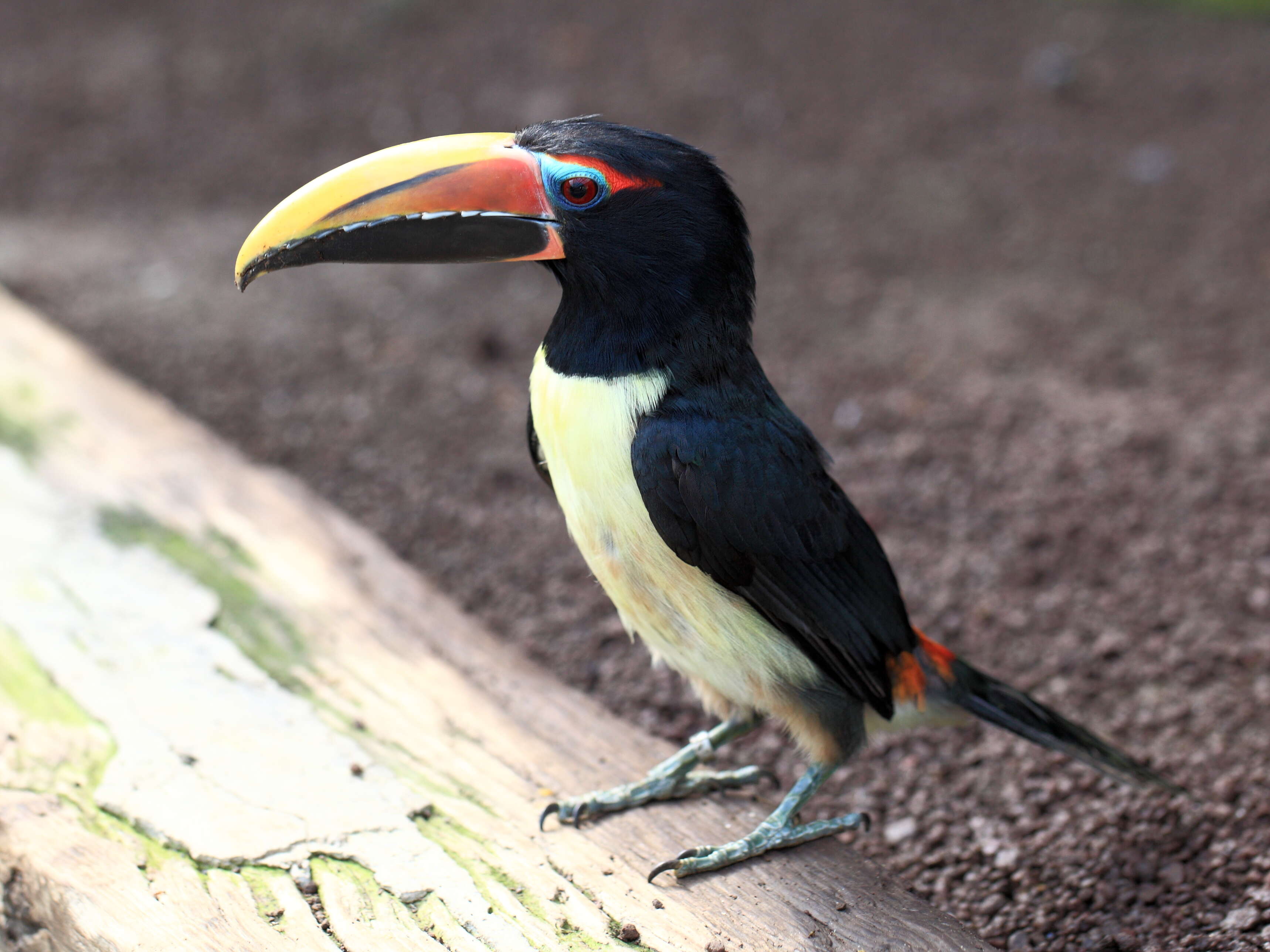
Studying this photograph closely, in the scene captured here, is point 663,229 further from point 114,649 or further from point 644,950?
point 114,649

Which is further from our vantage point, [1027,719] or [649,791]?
[1027,719]

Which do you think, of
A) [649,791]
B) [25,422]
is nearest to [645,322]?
[649,791]

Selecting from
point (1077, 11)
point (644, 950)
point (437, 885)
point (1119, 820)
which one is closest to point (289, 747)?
point (437, 885)

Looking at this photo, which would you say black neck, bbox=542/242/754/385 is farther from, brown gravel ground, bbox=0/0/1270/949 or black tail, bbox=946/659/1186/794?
brown gravel ground, bbox=0/0/1270/949

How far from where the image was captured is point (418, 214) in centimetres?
238

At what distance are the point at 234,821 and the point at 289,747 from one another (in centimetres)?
26

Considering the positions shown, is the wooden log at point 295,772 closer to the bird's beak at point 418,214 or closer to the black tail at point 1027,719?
the black tail at point 1027,719

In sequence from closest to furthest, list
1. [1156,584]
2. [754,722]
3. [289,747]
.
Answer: [289,747] < [754,722] < [1156,584]

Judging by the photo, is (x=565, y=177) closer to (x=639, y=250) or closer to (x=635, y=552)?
(x=639, y=250)

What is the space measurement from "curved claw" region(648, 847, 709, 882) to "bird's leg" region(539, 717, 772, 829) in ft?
0.81

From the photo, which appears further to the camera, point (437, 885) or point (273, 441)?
point (273, 441)

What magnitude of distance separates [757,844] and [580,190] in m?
1.51

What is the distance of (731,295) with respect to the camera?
254 cm

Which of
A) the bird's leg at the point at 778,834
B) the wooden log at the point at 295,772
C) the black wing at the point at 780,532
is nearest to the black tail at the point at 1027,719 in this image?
the black wing at the point at 780,532
